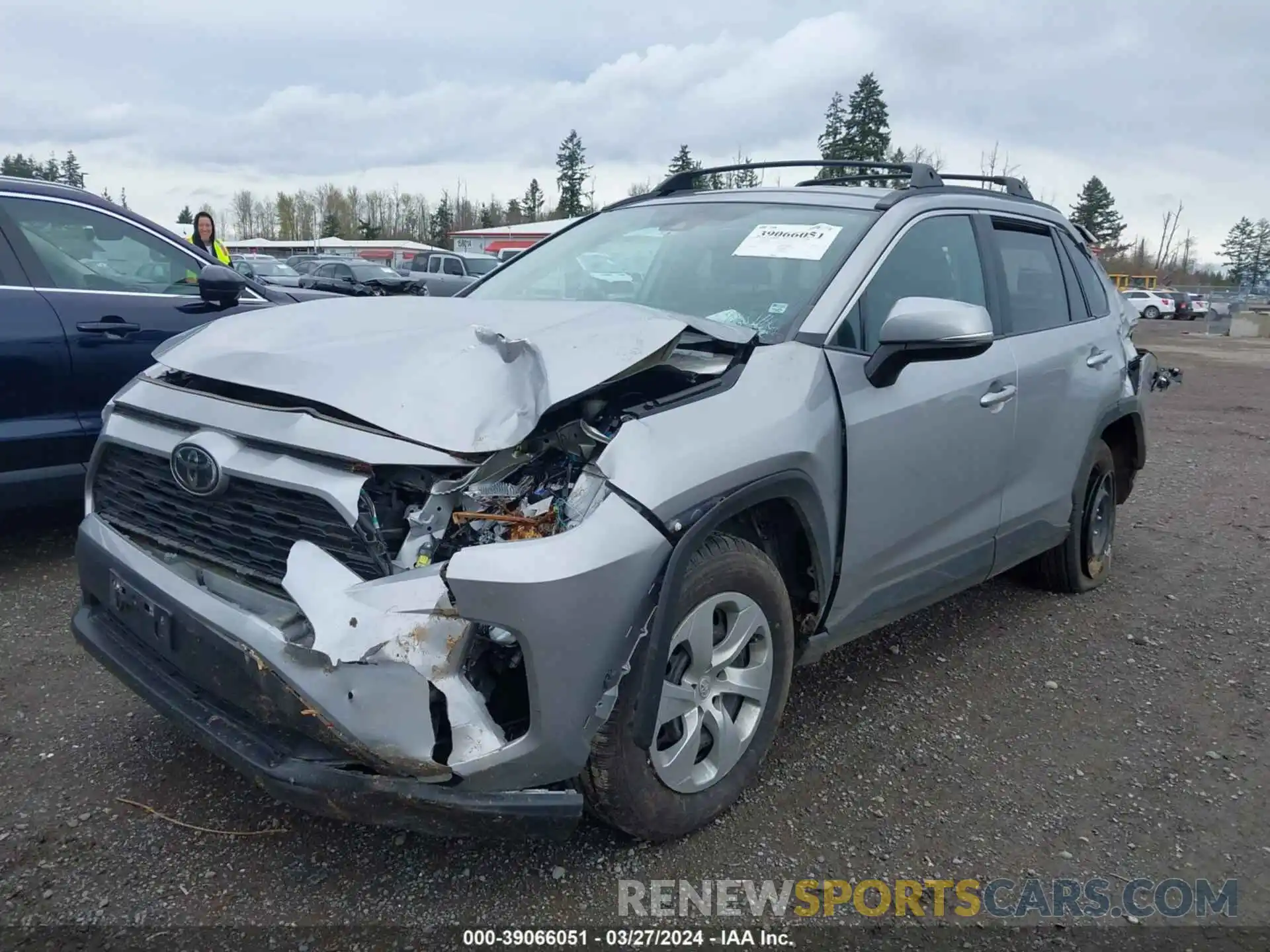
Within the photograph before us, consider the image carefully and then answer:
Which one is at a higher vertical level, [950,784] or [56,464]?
[56,464]

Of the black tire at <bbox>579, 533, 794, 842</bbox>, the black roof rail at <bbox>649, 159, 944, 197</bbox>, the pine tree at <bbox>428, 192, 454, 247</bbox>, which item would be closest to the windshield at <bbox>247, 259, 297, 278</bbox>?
the black roof rail at <bbox>649, 159, 944, 197</bbox>

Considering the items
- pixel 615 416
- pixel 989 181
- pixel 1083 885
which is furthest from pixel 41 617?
pixel 989 181

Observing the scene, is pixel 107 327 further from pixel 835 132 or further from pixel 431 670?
pixel 835 132

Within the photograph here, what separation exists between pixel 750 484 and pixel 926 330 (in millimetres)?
731

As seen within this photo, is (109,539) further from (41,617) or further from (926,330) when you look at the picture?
(926,330)

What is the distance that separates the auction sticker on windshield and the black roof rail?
22.9 inches

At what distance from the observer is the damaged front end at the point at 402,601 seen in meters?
2.09

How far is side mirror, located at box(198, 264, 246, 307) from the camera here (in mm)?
4703

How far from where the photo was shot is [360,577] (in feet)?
7.25

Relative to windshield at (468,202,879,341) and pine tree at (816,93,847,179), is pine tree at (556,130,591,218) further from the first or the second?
windshield at (468,202,879,341)

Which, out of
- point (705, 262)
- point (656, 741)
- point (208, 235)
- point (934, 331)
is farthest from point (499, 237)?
point (656, 741)

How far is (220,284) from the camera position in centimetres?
471
